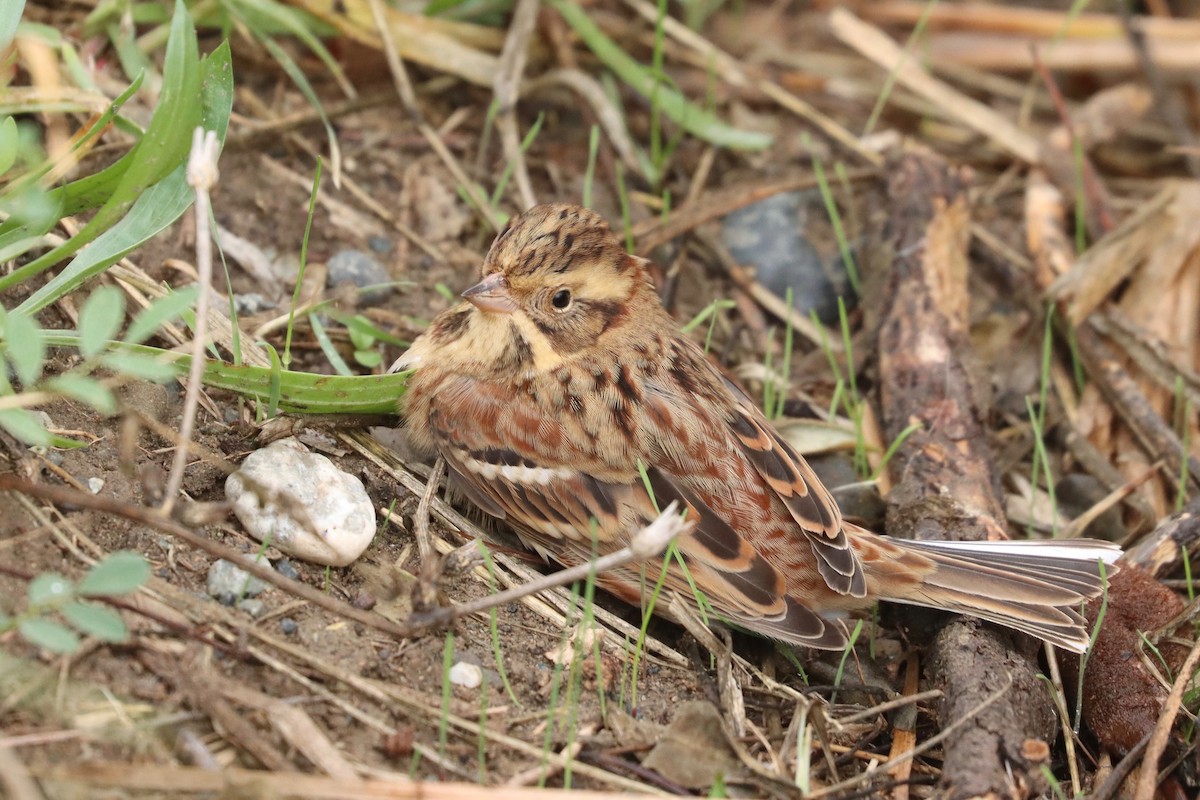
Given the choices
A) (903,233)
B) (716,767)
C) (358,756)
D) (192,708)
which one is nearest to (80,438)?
(192,708)

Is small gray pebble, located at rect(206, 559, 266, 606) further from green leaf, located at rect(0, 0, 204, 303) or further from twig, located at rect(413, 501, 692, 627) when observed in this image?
green leaf, located at rect(0, 0, 204, 303)

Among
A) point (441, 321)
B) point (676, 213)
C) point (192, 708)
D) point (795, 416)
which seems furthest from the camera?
point (676, 213)

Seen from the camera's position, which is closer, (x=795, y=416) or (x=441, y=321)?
(x=441, y=321)

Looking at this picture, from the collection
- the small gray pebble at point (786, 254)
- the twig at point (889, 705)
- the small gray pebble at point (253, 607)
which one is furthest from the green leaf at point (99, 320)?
the small gray pebble at point (786, 254)

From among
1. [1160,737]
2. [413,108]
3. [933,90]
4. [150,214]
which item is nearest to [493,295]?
[150,214]

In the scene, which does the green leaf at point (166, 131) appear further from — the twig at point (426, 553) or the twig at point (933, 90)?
the twig at point (933, 90)

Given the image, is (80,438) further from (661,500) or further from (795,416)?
(795,416)

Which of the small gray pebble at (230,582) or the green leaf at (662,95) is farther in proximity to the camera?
the green leaf at (662,95)
